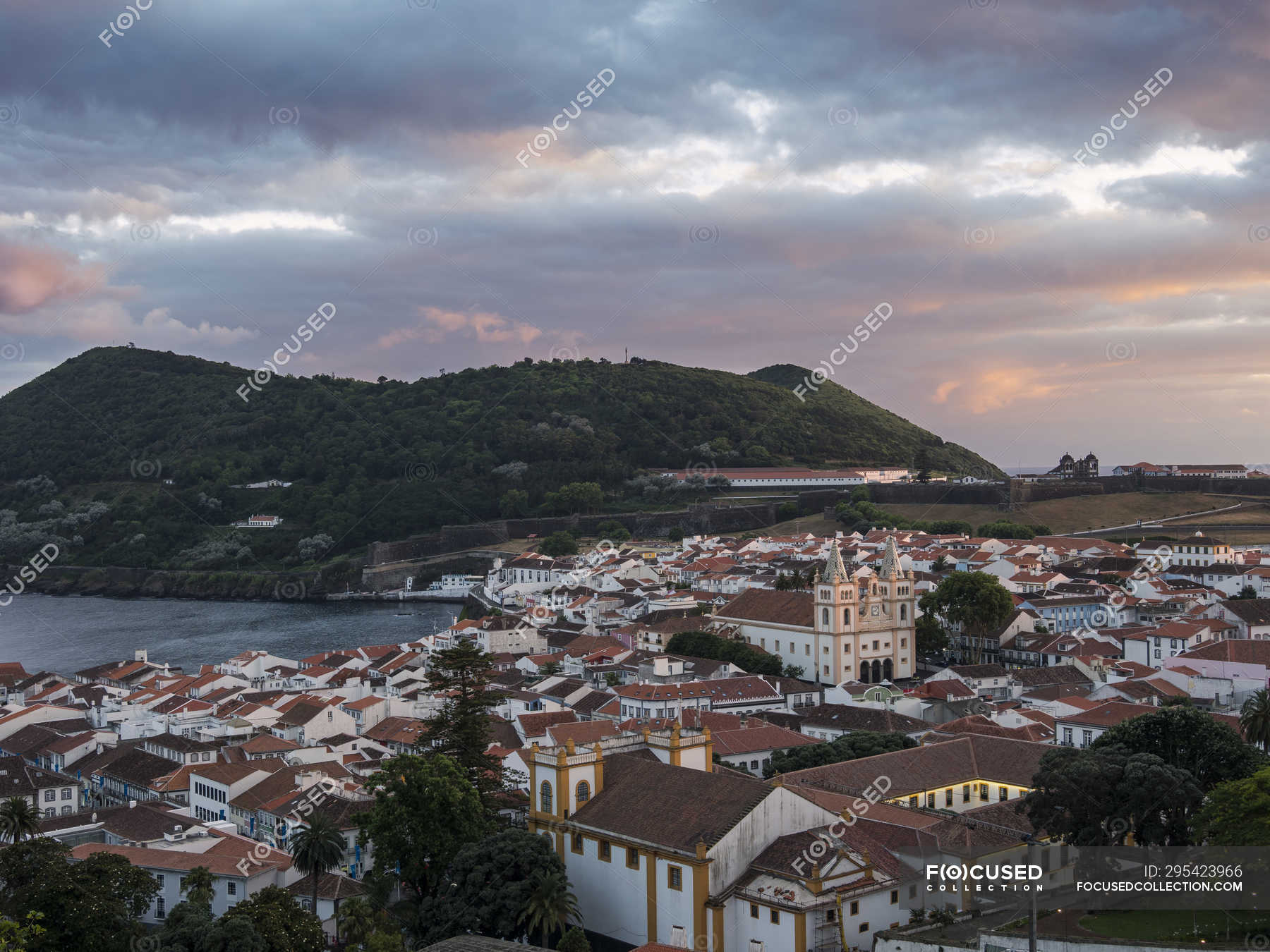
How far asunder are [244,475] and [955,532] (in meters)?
63.1

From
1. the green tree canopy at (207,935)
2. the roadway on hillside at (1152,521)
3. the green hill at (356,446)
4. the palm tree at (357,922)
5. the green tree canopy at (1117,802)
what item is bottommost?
the palm tree at (357,922)

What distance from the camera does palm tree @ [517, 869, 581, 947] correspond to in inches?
665

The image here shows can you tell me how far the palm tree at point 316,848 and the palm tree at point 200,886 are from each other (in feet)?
4.18

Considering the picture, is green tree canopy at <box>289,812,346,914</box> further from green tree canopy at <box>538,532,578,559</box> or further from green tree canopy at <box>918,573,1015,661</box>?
green tree canopy at <box>538,532,578,559</box>

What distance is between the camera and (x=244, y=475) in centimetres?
10838

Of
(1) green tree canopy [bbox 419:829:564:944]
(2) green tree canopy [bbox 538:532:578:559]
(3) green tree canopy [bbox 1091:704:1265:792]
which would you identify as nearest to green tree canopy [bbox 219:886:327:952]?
A: (1) green tree canopy [bbox 419:829:564:944]

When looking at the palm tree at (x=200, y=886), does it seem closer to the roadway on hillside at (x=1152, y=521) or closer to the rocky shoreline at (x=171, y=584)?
the roadway on hillside at (x=1152, y=521)

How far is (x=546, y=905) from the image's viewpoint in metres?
17.0

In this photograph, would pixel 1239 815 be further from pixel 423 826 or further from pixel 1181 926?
pixel 423 826

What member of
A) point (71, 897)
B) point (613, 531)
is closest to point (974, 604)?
point (71, 897)

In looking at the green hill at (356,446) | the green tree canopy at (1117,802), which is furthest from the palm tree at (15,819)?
the green hill at (356,446)

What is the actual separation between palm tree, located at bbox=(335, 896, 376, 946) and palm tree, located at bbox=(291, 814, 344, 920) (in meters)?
1.40

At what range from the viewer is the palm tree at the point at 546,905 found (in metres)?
16.9

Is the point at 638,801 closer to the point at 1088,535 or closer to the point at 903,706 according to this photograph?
the point at 903,706
